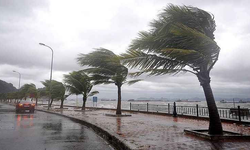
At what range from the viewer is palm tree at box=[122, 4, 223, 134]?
7211 millimetres

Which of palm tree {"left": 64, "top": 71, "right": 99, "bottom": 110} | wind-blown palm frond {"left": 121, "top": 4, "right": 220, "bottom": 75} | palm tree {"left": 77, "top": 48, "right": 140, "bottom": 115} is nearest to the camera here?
wind-blown palm frond {"left": 121, "top": 4, "right": 220, "bottom": 75}

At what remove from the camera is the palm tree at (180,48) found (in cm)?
721

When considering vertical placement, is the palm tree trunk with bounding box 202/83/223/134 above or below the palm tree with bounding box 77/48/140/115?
below

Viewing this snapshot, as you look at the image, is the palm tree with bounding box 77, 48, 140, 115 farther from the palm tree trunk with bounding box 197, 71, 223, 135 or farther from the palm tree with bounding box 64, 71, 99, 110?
the palm tree trunk with bounding box 197, 71, 223, 135

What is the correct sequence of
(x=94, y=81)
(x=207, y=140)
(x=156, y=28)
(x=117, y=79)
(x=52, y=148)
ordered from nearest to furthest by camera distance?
(x=52, y=148)
(x=207, y=140)
(x=156, y=28)
(x=117, y=79)
(x=94, y=81)

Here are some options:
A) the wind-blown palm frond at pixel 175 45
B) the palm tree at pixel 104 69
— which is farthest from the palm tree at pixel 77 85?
the wind-blown palm frond at pixel 175 45

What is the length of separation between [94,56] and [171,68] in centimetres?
1069

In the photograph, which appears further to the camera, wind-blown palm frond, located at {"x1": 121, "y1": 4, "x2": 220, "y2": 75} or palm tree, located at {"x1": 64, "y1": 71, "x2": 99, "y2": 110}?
palm tree, located at {"x1": 64, "y1": 71, "x2": 99, "y2": 110}

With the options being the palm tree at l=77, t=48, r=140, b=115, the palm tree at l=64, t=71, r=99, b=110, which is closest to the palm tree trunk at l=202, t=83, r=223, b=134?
the palm tree at l=77, t=48, r=140, b=115

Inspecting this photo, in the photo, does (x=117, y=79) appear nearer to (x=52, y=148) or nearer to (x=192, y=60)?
(x=192, y=60)

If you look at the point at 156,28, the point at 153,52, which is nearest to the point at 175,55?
the point at 153,52

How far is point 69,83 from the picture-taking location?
87.8 ft

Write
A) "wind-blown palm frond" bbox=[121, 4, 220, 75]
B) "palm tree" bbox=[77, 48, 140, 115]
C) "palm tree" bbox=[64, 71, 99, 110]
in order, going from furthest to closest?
"palm tree" bbox=[64, 71, 99, 110]
"palm tree" bbox=[77, 48, 140, 115]
"wind-blown palm frond" bbox=[121, 4, 220, 75]

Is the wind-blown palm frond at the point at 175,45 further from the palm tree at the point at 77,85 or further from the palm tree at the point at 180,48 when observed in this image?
the palm tree at the point at 77,85
